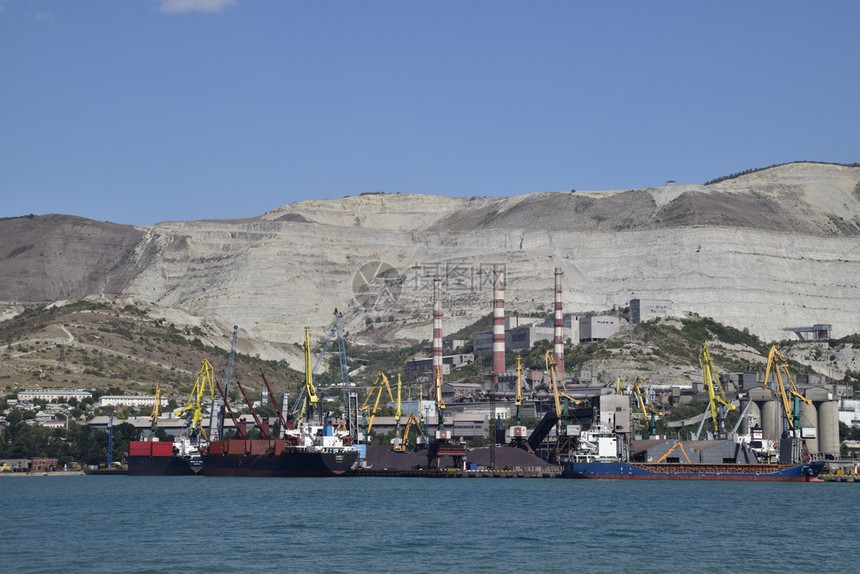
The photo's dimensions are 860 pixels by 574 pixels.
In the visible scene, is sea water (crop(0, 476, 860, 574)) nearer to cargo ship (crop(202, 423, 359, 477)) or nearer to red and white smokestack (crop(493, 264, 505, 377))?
cargo ship (crop(202, 423, 359, 477))

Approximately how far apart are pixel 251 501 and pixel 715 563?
39.1 m

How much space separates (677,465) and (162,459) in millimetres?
55169

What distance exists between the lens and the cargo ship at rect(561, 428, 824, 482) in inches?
4441

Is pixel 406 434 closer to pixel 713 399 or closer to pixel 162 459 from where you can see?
pixel 162 459

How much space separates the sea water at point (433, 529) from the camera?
5156cm

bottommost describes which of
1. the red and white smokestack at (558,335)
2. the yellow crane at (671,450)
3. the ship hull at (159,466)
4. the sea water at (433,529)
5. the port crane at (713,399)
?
the sea water at (433,529)

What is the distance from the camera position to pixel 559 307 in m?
180

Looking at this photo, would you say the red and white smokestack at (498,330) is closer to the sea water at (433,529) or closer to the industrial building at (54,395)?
the industrial building at (54,395)

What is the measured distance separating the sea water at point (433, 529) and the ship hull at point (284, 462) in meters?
20.6

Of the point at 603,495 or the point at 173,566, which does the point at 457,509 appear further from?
the point at 173,566

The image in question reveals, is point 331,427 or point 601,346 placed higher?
point 601,346

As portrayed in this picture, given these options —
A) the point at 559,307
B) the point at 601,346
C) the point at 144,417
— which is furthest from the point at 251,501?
the point at 601,346

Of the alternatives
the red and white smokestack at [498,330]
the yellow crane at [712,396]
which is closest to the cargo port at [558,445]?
the yellow crane at [712,396]

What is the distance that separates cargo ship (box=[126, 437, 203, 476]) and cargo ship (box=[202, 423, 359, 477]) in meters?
5.11
